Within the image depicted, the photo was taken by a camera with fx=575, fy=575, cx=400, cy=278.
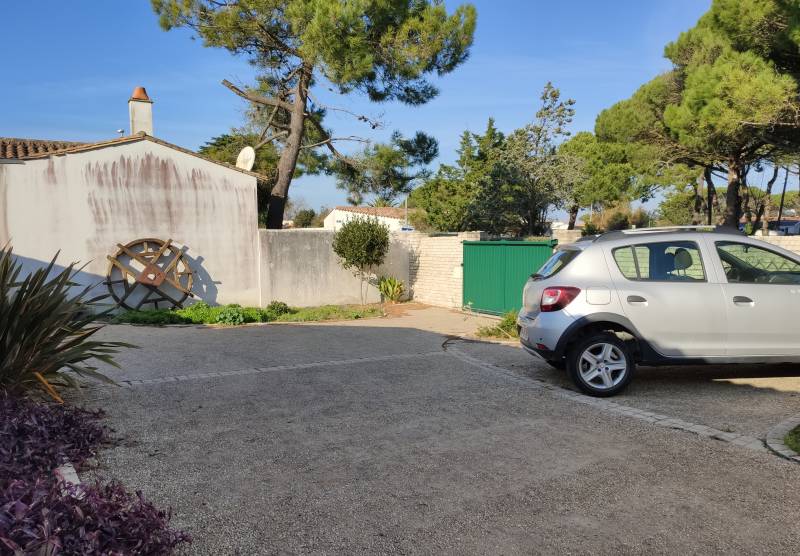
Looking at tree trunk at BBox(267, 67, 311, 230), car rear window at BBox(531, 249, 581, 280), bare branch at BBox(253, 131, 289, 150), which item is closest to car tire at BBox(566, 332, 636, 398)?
car rear window at BBox(531, 249, 581, 280)

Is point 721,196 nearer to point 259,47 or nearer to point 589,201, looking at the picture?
point 589,201

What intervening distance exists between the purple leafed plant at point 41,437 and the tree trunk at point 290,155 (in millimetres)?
13789

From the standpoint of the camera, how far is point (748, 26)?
17.4m

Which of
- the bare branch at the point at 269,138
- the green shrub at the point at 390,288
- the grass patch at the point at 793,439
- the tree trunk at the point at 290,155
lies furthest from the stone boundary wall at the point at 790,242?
the bare branch at the point at 269,138

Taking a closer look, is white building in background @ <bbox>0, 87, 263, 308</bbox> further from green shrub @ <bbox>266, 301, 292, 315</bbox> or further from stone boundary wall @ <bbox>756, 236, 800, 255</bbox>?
stone boundary wall @ <bbox>756, 236, 800, 255</bbox>

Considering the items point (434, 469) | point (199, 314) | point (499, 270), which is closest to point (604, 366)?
point (434, 469)

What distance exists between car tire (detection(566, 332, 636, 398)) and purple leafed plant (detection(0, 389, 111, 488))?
464 centimetres

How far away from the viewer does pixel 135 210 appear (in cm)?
1420

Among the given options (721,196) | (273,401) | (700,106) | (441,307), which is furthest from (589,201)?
(273,401)

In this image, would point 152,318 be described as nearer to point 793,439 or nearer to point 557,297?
point 557,297

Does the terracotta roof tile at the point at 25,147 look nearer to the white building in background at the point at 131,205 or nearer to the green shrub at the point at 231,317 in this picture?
the white building in background at the point at 131,205

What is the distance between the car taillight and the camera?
634 cm

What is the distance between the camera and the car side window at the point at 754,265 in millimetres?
6312

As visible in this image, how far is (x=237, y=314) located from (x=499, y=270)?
6.33 m
